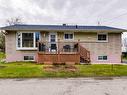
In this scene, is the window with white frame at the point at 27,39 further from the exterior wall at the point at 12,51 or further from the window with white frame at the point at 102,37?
the window with white frame at the point at 102,37

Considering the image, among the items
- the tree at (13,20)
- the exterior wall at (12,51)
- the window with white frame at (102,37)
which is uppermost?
the tree at (13,20)

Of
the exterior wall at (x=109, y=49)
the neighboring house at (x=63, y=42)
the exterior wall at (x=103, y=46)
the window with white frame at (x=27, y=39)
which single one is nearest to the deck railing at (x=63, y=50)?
the neighboring house at (x=63, y=42)

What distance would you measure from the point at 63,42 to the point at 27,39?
3.75 metres

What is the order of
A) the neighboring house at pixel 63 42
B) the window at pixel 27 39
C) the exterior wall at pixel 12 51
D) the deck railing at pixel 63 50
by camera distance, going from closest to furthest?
the deck railing at pixel 63 50
the neighboring house at pixel 63 42
the exterior wall at pixel 12 51
the window at pixel 27 39

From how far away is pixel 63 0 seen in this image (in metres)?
24.9

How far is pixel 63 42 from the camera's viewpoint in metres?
→ 23.0

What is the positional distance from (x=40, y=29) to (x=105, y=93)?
15539mm

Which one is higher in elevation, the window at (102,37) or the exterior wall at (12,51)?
the window at (102,37)

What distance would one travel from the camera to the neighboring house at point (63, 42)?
2303 centimetres

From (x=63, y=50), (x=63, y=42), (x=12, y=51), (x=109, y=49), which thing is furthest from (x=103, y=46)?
(x=12, y=51)

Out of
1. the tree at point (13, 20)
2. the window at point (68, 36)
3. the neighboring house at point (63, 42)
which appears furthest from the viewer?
the tree at point (13, 20)

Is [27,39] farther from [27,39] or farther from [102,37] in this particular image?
[102,37]

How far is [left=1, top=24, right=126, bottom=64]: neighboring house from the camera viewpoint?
2303 centimetres

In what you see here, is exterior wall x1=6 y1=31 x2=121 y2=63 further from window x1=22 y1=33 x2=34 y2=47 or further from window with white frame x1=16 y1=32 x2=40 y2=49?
window x1=22 y1=33 x2=34 y2=47
